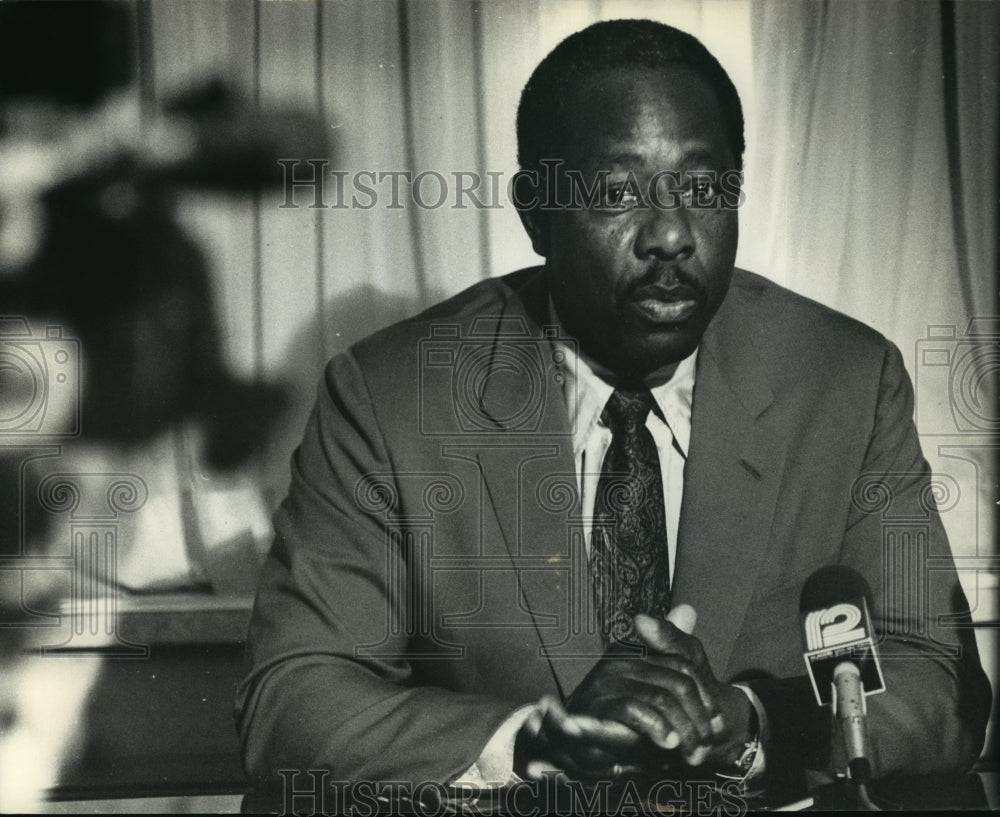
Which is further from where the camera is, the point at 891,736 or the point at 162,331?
the point at 162,331

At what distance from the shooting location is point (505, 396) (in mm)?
2188

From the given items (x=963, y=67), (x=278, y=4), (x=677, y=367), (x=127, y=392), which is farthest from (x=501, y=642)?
(x=963, y=67)

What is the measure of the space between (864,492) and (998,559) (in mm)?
340

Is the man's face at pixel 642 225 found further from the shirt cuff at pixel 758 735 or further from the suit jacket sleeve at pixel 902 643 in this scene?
the shirt cuff at pixel 758 735

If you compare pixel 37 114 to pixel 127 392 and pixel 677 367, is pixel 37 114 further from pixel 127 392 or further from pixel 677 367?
pixel 677 367

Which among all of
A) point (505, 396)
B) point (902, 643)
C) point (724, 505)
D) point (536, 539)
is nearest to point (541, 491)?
point (536, 539)

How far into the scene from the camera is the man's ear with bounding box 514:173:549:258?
7.27 feet

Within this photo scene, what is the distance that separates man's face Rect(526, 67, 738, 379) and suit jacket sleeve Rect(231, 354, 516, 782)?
1.45 ft

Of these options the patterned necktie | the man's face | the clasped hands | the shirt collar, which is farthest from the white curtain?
the clasped hands

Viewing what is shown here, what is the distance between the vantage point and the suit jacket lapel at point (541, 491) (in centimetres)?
212

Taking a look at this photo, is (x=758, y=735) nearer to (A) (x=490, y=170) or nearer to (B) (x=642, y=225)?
(B) (x=642, y=225)

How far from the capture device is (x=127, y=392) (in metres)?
2.27

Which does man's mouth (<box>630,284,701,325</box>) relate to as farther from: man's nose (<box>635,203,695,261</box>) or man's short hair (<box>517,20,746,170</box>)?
man's short hair (<box>517,20,746,170</box>)

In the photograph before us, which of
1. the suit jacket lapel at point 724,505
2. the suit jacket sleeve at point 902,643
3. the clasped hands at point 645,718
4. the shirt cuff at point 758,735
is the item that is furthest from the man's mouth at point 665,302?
the shirt cuff at point 758,735
